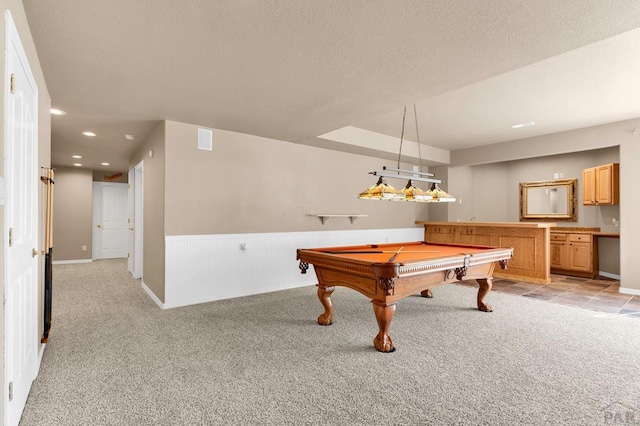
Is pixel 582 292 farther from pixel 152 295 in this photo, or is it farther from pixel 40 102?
pixel 40 102

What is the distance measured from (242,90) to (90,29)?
127 cm

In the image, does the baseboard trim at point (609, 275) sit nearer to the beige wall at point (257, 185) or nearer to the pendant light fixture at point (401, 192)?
the beige wall at point (257, 185)

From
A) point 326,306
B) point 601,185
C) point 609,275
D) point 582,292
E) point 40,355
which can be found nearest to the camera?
point 40,355

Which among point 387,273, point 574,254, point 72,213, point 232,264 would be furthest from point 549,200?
point 72,213

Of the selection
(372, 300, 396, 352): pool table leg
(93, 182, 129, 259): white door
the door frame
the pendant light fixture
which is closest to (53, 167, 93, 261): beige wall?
(93, 182, 129, 259): white door

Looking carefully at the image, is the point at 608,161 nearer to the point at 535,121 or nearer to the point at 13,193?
the point at 535,121

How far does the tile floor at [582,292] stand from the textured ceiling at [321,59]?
2.54 metres

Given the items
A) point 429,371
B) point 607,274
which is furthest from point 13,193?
point 607,274

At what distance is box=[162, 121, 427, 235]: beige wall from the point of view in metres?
4.20

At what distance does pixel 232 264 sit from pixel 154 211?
4.17ft

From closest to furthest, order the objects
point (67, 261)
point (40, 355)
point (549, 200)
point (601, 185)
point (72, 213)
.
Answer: point (40, 355)
point (601, 185)
point (549, 200)
point (67, 261)
point (72, 213)

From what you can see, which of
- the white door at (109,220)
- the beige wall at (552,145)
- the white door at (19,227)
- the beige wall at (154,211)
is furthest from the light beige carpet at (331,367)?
the white door at (109,220)

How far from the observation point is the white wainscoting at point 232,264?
4.15 m

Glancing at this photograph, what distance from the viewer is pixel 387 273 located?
258 centimetres
